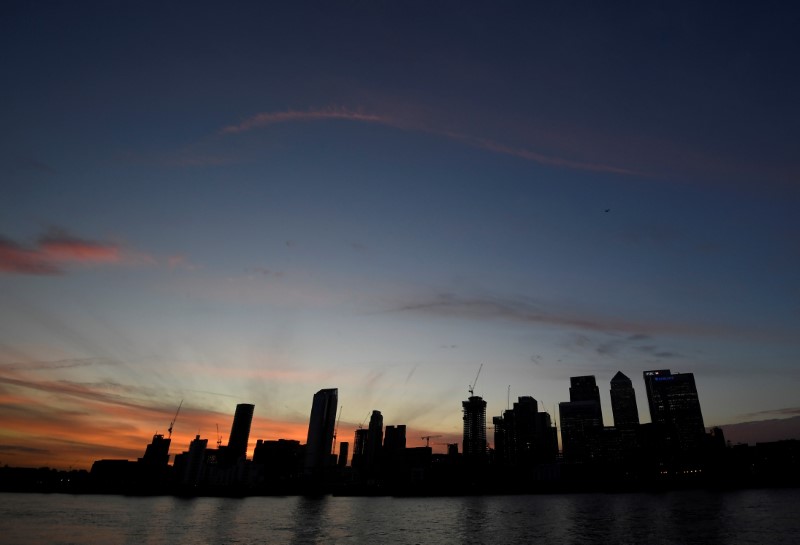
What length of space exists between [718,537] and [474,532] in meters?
56.5

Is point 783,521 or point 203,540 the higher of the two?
point 783,521

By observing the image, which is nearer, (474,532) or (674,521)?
(474,532)

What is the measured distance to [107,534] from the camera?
124 m

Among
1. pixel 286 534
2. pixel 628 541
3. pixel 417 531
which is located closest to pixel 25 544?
pixel 286 534

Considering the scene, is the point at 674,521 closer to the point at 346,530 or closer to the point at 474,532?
the point at 474,532

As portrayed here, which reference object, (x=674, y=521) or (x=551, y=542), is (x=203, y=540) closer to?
(x=551, y=542)

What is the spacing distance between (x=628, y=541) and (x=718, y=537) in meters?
20.7

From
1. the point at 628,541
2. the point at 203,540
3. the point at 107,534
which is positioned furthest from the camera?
the point at 107,534

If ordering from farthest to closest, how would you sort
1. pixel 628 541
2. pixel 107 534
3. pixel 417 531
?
pixel 417 531 < pixel 107 534 < pixel 628 541

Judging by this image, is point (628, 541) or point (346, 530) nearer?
point (628, 541)

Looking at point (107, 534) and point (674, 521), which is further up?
point (674, 521)

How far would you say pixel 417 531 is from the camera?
440 ft

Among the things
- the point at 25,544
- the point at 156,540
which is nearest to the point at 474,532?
the point at 156,540

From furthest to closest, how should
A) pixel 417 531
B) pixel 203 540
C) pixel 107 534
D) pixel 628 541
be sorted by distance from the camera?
pixel 417 531 → pixel 107 534 → pixel 203 540 → pixel 628 541
